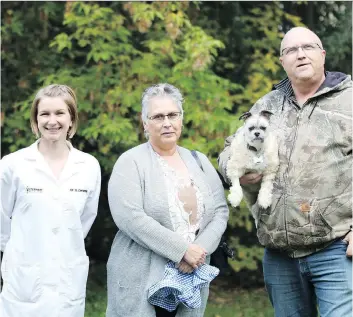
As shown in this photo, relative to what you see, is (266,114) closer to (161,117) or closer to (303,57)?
(303,57)

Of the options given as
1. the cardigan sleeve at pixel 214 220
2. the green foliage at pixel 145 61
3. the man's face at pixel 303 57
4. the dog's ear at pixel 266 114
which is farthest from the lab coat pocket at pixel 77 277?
the green foliage at pixel 145 61

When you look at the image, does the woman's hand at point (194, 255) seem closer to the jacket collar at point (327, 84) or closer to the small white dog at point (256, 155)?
the small white dog at point (256, 155)

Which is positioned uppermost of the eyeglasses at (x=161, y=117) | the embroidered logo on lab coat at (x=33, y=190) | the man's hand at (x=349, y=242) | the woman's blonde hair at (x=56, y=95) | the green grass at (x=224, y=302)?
the woman's blonde hair at (x=56, y=95)

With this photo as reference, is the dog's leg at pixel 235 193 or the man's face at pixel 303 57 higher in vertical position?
the man's face at pixel 303 57

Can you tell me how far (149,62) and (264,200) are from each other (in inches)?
163

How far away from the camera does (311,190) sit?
149 inches

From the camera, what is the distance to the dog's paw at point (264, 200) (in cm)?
390

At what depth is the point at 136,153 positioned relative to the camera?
12.8 ft

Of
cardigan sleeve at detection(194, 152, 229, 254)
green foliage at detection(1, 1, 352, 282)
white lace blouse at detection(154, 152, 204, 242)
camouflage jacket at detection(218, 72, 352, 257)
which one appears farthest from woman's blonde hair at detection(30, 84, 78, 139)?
green foliage at detection(1, 1, 352, 282)

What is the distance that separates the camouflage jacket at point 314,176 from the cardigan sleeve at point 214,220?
0.25 m

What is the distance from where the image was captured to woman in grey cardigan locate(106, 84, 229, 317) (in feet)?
12.2

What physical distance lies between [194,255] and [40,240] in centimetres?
88

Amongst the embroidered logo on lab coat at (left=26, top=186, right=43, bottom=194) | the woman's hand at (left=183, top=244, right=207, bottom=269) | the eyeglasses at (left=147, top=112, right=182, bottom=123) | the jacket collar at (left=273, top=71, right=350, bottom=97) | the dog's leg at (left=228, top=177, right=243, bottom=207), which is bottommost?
the woman's hand at (left=183, top=244, right=207, bottom=269)

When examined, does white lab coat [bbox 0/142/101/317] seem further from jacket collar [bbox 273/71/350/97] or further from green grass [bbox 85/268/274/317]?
green grass [bbox 85/268/274/317]
